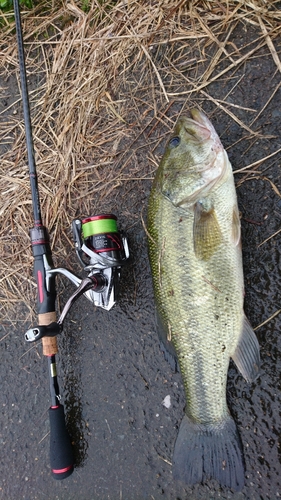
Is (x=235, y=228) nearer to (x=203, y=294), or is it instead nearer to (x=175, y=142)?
(x=203, y=294)

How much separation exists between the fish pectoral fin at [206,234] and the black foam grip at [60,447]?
1.36 metres

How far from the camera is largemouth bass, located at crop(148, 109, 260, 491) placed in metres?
2.06

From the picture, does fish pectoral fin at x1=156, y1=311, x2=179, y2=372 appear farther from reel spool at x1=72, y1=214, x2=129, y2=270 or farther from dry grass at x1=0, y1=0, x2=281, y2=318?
dry grass at x1=0, y1=0, x2=281, y2=318

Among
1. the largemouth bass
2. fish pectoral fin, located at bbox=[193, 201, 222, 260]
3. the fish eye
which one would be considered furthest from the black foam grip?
the fish eye

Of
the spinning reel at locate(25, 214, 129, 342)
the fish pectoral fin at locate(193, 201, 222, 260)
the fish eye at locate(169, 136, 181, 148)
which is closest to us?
the fish pectoral fin at locate(193, 201, 222, 260)

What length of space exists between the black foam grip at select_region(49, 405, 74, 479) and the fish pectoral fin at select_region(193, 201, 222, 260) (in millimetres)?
1364

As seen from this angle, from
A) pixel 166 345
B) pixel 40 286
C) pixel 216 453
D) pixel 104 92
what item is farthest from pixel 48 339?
pixel 104 92

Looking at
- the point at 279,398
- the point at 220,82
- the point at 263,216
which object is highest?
the point at 220,82

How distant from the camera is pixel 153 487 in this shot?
2467 millimetres

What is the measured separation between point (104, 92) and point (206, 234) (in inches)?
55.4

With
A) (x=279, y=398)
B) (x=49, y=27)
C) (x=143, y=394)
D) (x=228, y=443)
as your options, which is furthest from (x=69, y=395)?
(x=49, y=27)

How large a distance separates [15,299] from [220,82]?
81.4 inches

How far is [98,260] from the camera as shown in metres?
2.34

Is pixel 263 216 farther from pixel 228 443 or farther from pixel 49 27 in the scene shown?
pixel 49 27
